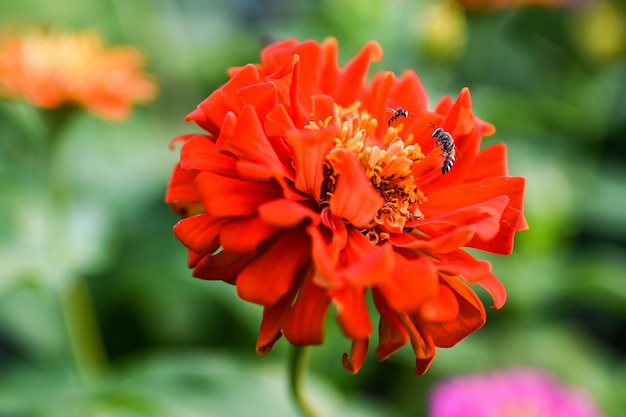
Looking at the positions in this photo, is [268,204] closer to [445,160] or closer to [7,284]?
[445,160]

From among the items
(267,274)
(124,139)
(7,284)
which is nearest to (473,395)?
(267,274)

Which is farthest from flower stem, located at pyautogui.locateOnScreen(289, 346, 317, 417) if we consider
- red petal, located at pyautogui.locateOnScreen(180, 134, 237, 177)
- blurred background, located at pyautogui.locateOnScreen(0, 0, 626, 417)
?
blurred background, located at pyautogui.locateOnScreen(0, 0, 626, 417)

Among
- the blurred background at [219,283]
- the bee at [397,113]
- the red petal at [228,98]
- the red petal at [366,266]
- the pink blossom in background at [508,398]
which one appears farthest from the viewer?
the blurred background at [219,283]

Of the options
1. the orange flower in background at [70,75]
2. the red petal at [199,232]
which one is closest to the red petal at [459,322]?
the red petal at [199,232]

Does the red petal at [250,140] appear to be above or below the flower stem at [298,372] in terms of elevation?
above

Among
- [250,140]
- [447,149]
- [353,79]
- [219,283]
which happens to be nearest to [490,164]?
[447,149]

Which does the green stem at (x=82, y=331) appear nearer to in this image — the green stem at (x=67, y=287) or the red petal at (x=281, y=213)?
the green stem at (x=67, y=287)
